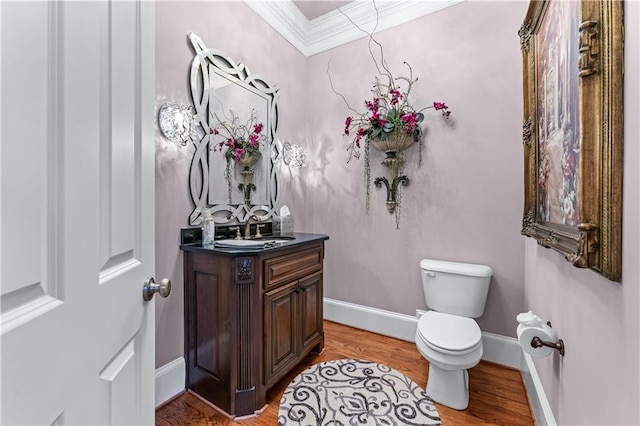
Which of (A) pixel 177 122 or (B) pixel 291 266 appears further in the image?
(B) pixel 291 266

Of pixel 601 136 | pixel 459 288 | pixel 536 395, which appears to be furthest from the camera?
pixel 459 288

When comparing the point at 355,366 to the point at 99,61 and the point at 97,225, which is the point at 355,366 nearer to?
the point at 97,225

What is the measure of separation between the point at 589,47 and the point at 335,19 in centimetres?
236

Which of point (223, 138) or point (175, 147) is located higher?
point (223, 138)

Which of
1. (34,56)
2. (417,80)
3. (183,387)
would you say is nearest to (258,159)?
(417,80)

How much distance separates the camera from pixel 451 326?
167 cm

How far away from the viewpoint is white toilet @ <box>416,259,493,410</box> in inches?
58.7

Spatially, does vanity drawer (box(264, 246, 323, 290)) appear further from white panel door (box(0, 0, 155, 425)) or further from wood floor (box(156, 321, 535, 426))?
white panel door (box(0, 0, 155, 425))

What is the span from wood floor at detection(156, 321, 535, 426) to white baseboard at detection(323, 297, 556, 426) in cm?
6

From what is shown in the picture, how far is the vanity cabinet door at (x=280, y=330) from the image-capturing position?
5.12 feet

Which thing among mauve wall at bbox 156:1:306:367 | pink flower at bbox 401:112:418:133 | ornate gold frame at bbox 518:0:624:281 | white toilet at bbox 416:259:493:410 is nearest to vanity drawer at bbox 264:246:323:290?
mauve wall at bbox 156:1:306:367

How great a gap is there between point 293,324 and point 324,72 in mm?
2302

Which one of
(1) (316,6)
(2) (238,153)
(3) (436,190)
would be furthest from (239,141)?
(3) (436,190)

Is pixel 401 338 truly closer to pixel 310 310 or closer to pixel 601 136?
pixel 310 310
